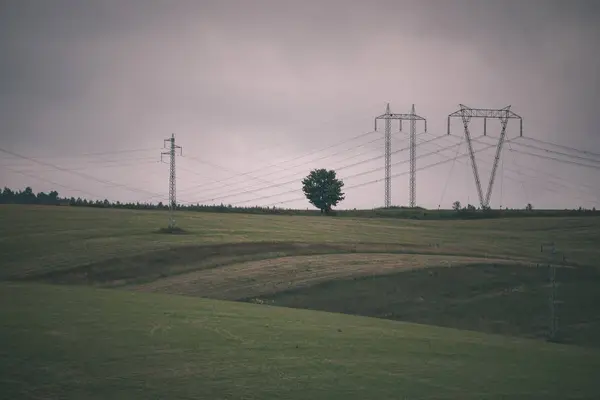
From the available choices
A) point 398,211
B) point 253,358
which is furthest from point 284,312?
point 398,211

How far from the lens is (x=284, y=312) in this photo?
147 ft

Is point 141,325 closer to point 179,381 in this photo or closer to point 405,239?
point 179,381

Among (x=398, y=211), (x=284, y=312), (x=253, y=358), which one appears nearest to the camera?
(x=253, y=358)

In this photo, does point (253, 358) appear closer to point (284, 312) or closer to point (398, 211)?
point (284, 312)

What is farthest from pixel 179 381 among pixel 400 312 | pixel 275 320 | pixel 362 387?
pixel 400 312

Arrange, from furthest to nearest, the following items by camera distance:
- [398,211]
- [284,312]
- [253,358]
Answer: [398,211] < [284,312] < [253,358]

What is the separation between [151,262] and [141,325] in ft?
104

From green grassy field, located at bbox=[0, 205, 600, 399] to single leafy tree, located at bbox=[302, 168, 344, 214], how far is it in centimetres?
6801

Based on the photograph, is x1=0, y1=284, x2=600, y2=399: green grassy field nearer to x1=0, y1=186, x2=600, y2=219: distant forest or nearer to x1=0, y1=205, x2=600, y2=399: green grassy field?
x1=0, y1=205, x2=600, y2=399: green grassy field

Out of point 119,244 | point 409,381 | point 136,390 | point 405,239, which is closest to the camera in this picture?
point 136,390

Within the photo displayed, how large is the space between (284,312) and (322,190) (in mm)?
125213

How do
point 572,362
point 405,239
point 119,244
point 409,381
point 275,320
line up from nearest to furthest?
point 409,381
point 572,362
point 275,320
point 119,244
point 405,239

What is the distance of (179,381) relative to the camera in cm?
2530

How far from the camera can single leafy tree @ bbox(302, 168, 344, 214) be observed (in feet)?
553
